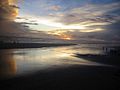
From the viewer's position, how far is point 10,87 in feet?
38.5

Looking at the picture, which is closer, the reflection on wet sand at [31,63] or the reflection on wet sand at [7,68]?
the reflection on wet sand at [7,68]

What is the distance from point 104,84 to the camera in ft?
43.3

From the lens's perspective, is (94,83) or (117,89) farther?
(94,83)

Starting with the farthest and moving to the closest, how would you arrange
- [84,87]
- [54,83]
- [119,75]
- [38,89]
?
[119,75], [54,83], [84,87], [38,89]

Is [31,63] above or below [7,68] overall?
below

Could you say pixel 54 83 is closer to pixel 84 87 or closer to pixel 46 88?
pixel 46 88

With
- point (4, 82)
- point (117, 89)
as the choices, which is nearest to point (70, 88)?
point (117, 89)

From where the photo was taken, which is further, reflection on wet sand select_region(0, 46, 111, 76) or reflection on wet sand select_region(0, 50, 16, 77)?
reflection on wet sand select_region(0, 46, 111, 76)

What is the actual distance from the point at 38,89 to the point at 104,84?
514 centimetres

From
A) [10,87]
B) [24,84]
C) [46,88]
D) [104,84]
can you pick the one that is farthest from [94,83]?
[10,87]

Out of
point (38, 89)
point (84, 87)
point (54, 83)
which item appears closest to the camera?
point (38, 89)

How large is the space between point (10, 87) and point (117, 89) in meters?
7.40

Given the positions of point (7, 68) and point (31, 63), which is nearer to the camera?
point (7, 68)

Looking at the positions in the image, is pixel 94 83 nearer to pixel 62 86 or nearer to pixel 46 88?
pixel 62 86
